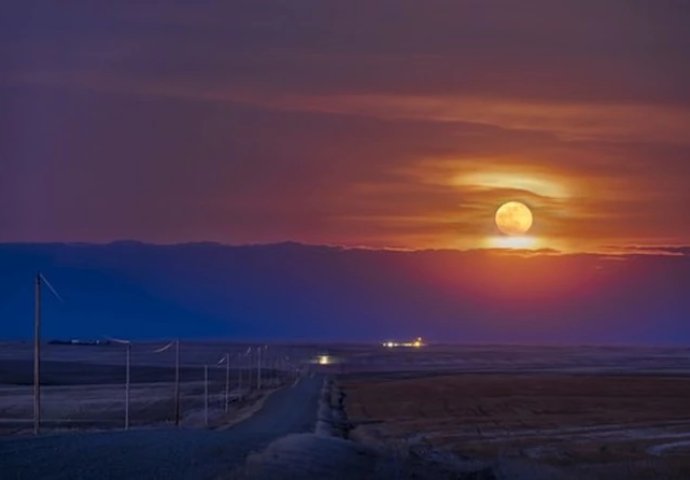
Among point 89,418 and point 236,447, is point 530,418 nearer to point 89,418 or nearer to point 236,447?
point 89,418

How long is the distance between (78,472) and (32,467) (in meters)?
1.06

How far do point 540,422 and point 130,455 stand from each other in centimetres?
2973

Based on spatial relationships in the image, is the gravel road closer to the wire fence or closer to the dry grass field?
the dry grass field

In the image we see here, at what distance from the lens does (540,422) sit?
186ft

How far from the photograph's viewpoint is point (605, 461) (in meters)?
37.5

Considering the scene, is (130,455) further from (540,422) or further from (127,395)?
(540,422)

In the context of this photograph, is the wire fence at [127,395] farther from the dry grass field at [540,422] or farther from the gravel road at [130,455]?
the gravel road at [130,455]

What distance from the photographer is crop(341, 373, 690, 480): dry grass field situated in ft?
120

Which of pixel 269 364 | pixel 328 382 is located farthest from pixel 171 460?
pixel 269 364

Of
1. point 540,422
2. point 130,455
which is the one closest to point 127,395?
point 540,422

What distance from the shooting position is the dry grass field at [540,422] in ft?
120

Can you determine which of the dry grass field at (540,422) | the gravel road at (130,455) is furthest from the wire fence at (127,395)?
the gravel road at (130,455)

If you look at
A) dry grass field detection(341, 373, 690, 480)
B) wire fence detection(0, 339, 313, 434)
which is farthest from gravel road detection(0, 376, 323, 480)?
wire fence detection(0, 339, 313, 434)

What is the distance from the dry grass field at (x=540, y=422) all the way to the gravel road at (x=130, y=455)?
6410 mm
